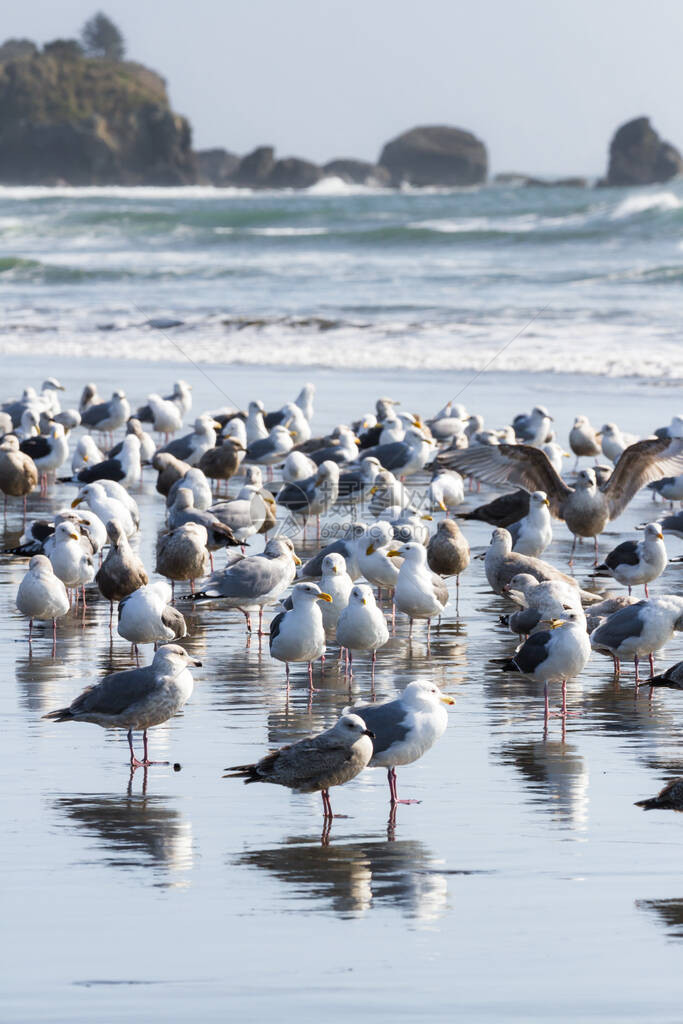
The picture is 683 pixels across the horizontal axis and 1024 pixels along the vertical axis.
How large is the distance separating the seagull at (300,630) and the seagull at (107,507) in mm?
3926

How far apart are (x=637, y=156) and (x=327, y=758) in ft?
377

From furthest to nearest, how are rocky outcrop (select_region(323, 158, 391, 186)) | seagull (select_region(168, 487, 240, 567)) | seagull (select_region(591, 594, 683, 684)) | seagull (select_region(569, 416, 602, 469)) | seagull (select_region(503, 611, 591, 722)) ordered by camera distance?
1. rocky outcrop (select_region(323, 158, 391, 186))
2. seagull (select_region(569, 416, 602, 469))
3. seagull (select_region(168, 487, 240, 567))
4. seagull (select_region(591, 594, 683, 684))
5. seagull (select_region(503, 611, 591, 722))

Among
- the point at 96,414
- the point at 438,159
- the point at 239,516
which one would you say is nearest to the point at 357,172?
Answer: the point at 438,159

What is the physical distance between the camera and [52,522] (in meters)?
13.2

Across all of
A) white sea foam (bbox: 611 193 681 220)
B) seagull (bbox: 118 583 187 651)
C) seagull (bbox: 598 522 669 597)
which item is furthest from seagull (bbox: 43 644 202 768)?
white sea foam (bbox: 611 193 681 220)

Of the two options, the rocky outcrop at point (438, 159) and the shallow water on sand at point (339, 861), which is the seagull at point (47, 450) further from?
the rocky outcrop at point (438, 159)

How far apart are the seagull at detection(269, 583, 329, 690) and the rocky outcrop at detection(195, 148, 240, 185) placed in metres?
130

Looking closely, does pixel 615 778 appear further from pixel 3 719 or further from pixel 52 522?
pixel 52 522

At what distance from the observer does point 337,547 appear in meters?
11.9

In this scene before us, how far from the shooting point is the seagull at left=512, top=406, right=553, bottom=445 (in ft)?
61.9

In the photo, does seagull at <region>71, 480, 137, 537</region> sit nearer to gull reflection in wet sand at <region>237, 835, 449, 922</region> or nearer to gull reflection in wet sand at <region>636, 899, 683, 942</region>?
gull reflection in wet sand at <region>237, 835, 449, 922</region>

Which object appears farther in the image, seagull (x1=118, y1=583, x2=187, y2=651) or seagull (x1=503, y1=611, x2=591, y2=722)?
seagull (x1=118, y1=583, x2=187, y2=651)

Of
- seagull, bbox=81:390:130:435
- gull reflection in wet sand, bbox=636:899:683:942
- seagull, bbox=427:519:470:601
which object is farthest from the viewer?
seagull, bbox=81:390:130:435

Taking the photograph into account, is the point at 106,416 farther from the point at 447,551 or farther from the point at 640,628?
the point at 640,628
